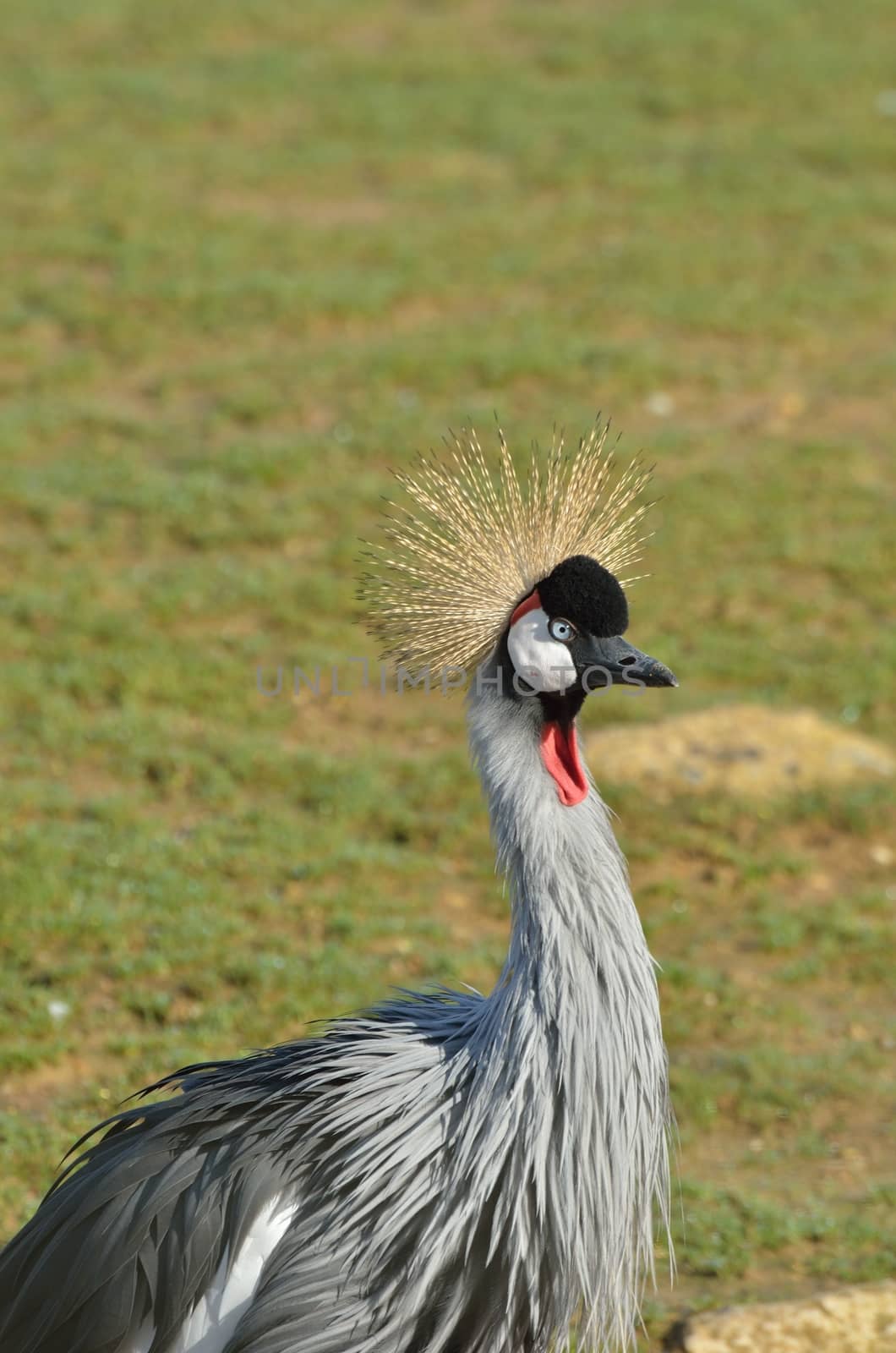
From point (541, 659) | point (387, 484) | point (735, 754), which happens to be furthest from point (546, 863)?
point (387, 484)

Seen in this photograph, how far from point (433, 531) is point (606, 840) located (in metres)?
0.65

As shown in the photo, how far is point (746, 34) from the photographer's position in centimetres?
1194

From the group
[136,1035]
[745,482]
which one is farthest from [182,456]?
[136,1035]

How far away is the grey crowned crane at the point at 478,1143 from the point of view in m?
2.59

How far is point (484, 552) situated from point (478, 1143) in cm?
93

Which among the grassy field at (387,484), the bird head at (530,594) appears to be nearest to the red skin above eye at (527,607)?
the bird head at (530,594)

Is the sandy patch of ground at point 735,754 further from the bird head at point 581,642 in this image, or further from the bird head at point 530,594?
the bird head at point 581,642

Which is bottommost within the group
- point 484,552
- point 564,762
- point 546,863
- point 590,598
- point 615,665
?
point 546,863

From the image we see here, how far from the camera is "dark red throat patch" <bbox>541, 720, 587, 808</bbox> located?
2641 mm

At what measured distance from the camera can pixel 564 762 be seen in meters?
2.67

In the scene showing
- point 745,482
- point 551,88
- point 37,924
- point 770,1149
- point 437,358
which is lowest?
point 770,1149

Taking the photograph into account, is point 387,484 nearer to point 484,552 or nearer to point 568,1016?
point 484,552

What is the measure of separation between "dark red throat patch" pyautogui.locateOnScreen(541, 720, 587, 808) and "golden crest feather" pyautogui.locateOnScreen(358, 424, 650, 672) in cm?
19

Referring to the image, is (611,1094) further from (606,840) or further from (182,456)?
(182,456)
